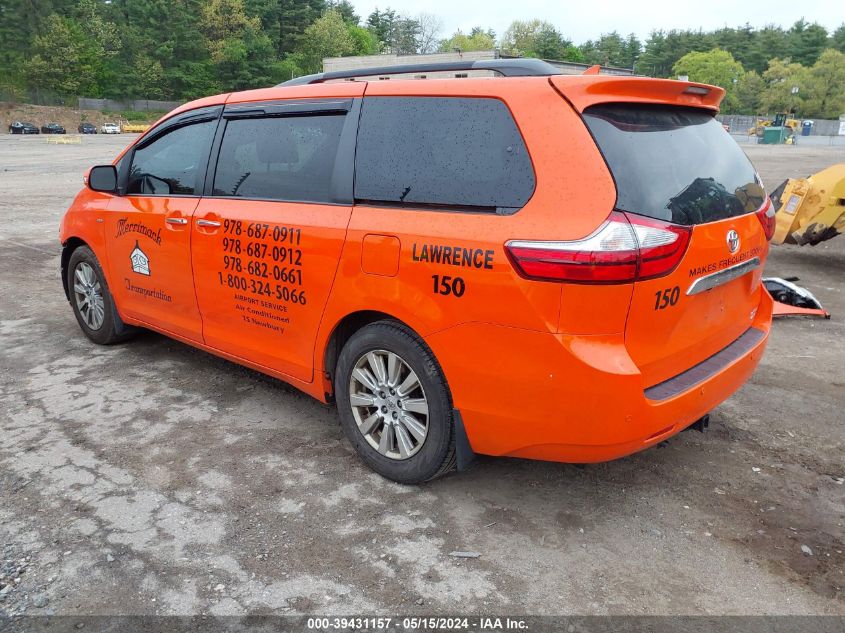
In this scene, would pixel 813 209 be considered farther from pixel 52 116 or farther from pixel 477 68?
pixel 52 116

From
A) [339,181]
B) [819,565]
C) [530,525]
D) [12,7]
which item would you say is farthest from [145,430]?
[12,7]

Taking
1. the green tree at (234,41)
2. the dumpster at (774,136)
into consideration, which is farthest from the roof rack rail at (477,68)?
the green tree at (234,41)

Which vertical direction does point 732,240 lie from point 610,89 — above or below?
below

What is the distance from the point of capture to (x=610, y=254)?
2459mm

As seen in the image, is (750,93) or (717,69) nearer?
(750,93)

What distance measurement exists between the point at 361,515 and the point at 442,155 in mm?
1667

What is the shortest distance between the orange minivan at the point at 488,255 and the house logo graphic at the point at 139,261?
2.24 feet

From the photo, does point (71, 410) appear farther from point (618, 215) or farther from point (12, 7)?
point (12, 7)

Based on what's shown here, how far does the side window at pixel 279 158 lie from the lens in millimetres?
3428

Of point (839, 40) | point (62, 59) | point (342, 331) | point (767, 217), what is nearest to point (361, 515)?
point (342, 331)

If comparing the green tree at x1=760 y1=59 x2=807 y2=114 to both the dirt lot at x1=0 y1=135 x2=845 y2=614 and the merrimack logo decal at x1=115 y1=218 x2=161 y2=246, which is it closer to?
the dirt lot at x1=0 y1=135 x2=845 y2=614

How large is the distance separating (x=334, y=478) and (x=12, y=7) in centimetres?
9419

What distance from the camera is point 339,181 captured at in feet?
10.9

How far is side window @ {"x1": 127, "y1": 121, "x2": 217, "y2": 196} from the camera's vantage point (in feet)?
13.6
